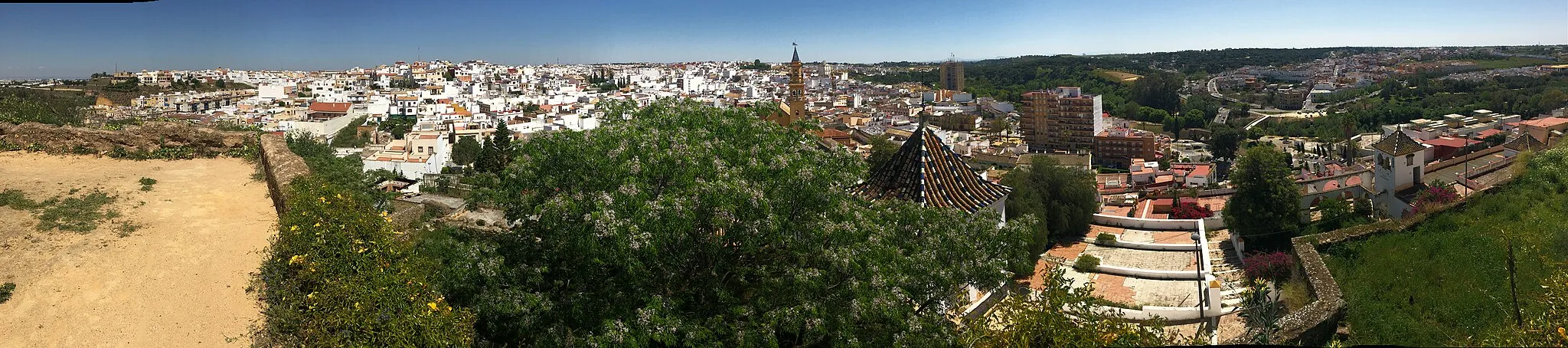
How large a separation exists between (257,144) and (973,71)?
109063mm

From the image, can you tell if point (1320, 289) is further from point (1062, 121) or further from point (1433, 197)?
point (1062, 121)

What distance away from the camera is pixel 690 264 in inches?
192

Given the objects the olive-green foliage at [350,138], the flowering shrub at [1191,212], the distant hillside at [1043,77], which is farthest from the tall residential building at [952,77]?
the flowering shrub at [1191,212]

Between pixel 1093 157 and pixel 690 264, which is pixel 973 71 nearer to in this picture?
pixel 1093 157

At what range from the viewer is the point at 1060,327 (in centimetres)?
317

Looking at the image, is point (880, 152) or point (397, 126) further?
point (397, 126)

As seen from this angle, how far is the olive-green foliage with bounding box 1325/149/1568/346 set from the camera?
19.5ft

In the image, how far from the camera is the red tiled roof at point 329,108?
132 ft

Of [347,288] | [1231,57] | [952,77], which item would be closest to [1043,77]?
[952,77]

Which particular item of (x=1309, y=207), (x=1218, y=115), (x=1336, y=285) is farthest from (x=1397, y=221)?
(x=1218, y=115)

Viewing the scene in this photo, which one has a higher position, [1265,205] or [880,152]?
[880,152]

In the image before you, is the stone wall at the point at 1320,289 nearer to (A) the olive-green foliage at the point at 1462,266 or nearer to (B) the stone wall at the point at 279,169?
(A) the olive-green foliage at the point at 1462,266

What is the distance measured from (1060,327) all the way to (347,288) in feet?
9.52

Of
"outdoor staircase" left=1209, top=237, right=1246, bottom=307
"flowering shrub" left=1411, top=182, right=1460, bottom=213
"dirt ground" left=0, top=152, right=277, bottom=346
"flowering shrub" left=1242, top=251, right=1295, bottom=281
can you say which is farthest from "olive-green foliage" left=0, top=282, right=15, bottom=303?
"flowering shrub" left=1411, top=182, right=1460, bottom=213
